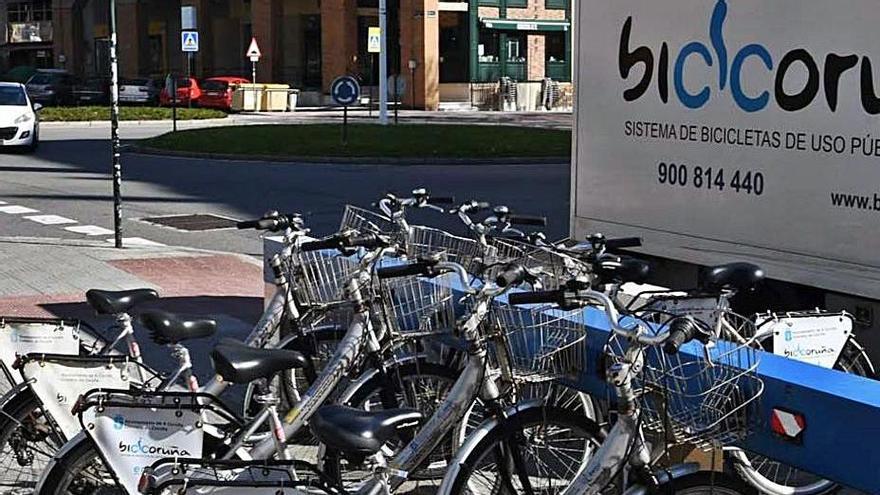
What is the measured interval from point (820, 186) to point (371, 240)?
102 inches

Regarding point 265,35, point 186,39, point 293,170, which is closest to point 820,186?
point 293,170

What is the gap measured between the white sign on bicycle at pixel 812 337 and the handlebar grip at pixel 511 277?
1537 millimetres

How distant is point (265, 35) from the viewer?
187ft

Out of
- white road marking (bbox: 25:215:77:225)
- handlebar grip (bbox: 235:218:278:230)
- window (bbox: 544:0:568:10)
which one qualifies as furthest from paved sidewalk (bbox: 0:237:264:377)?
window (bbox: 544:0:568:10)

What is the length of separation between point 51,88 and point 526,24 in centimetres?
1999

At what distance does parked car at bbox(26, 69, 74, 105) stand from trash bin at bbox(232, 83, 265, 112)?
6.96 m

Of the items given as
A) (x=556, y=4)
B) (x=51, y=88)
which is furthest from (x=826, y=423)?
(x=556, y=4)

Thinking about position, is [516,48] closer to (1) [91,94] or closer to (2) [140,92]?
(2) [140,92]

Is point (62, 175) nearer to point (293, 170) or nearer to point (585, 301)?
point (293, 170)

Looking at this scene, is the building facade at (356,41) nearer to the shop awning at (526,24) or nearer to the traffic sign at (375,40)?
the shop awning at (526,24)

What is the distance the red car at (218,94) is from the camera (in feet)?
160

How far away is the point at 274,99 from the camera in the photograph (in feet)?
160

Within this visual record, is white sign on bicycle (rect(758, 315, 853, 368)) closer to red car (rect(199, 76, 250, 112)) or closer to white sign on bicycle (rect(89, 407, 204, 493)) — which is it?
white sign on bicycle (rect(89, 407, 204, 493))

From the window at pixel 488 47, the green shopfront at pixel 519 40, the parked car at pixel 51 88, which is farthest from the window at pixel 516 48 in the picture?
the parked car at pixel 51 88
